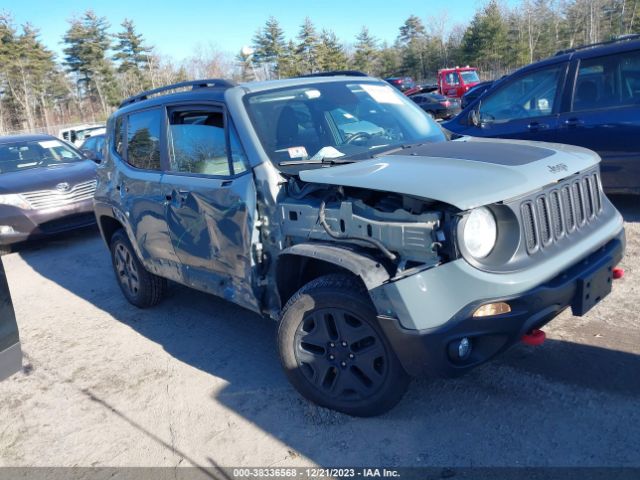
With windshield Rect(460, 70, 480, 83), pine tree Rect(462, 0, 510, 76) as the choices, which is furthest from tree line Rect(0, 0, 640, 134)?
windshield Rect(460, 70, 480, 83)

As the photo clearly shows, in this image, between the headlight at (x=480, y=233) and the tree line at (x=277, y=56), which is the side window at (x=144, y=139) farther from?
the tree line at (x=277, y=56)

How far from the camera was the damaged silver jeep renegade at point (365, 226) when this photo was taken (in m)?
2.49

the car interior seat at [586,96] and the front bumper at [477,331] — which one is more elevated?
the car interior seat at [586,96]

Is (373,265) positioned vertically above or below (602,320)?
above

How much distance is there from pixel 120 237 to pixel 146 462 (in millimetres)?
2744

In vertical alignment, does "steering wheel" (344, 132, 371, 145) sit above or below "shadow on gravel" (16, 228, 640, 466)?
above

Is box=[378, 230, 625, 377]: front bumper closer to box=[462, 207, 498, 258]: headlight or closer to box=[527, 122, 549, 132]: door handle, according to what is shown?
box=[462, 207, 498, 258]: headlight

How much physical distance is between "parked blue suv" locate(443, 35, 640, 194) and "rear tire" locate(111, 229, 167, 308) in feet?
12.1

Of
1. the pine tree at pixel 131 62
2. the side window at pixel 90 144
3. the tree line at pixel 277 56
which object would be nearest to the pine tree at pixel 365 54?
the tree line at pixel 277 56

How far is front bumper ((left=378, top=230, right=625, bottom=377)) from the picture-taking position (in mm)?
2459

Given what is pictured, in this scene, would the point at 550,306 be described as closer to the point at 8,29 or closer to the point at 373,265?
the point at 373,265

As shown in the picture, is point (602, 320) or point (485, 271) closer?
point (485, 271)

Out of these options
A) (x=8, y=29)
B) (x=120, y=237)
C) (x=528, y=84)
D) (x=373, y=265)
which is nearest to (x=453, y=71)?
(x=528, y=84)

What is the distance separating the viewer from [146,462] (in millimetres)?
2941
